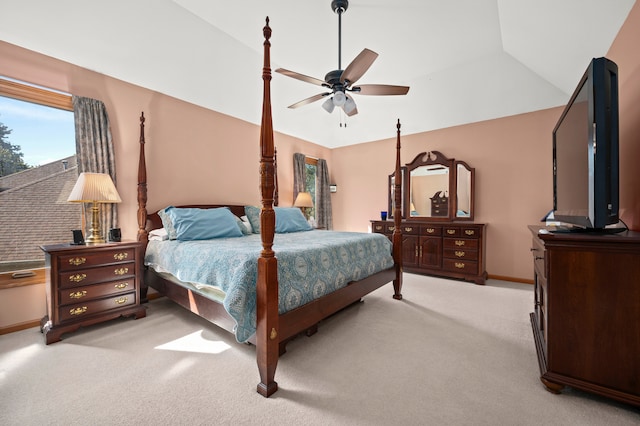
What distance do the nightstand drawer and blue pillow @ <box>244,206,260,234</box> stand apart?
1.54 meters

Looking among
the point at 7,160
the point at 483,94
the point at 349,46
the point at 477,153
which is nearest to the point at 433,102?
the point at 483,94

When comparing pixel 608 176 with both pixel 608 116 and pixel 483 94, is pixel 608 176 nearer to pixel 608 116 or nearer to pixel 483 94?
pixel 608 116

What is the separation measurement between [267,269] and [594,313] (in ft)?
6.09

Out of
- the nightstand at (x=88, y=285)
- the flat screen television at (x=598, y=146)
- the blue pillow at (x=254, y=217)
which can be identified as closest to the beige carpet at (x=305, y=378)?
the nightstand at (x=88, y=285)

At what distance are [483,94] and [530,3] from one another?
6.27 ft

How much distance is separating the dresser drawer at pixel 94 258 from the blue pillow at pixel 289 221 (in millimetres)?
1737

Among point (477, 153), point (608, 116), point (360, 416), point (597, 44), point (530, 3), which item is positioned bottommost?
point (360, 416)

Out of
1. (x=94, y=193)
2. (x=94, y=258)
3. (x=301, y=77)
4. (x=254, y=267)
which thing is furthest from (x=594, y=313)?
(x=94, y=193)

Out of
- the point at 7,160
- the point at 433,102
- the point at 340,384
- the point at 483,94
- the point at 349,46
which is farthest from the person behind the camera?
the point at 433,102

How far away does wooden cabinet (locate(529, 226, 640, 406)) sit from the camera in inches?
55.2

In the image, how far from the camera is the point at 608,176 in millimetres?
1438

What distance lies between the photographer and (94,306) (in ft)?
8.13

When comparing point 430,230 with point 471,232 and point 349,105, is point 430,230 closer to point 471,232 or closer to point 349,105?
point 471,232

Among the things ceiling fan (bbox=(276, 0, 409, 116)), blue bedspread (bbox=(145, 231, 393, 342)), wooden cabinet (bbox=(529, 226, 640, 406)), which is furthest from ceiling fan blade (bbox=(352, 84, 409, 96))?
wooden cabinet (bbox=(529, 226, 640, 406))
